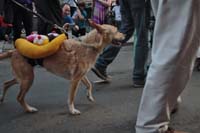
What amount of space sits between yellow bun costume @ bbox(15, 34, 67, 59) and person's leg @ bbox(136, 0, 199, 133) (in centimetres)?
210

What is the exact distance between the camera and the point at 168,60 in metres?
2.79

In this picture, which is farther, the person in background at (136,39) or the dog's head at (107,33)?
the person in background at (136,39)

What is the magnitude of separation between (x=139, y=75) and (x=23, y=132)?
217 cm

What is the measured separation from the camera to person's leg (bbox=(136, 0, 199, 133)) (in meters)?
2.76

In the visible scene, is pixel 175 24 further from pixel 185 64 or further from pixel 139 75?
pixel 139 75

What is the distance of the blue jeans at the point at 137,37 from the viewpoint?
18.7 feet

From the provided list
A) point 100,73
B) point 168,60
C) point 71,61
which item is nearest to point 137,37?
point 100,73

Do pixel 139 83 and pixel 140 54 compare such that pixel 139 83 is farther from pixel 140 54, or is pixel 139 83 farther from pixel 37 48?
pixel 37 48

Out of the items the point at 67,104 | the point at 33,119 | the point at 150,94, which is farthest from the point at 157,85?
the point at 67,104

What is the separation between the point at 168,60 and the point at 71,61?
7.33ft

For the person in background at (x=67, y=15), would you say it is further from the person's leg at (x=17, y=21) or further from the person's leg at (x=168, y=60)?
the person's leg at (x=168, y=60)

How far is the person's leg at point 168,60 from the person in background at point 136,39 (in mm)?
2654

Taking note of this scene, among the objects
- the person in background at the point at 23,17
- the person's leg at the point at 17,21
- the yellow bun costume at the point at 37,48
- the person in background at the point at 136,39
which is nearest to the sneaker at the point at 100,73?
the person in background at the point at 136,39

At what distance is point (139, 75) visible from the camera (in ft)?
19.4
